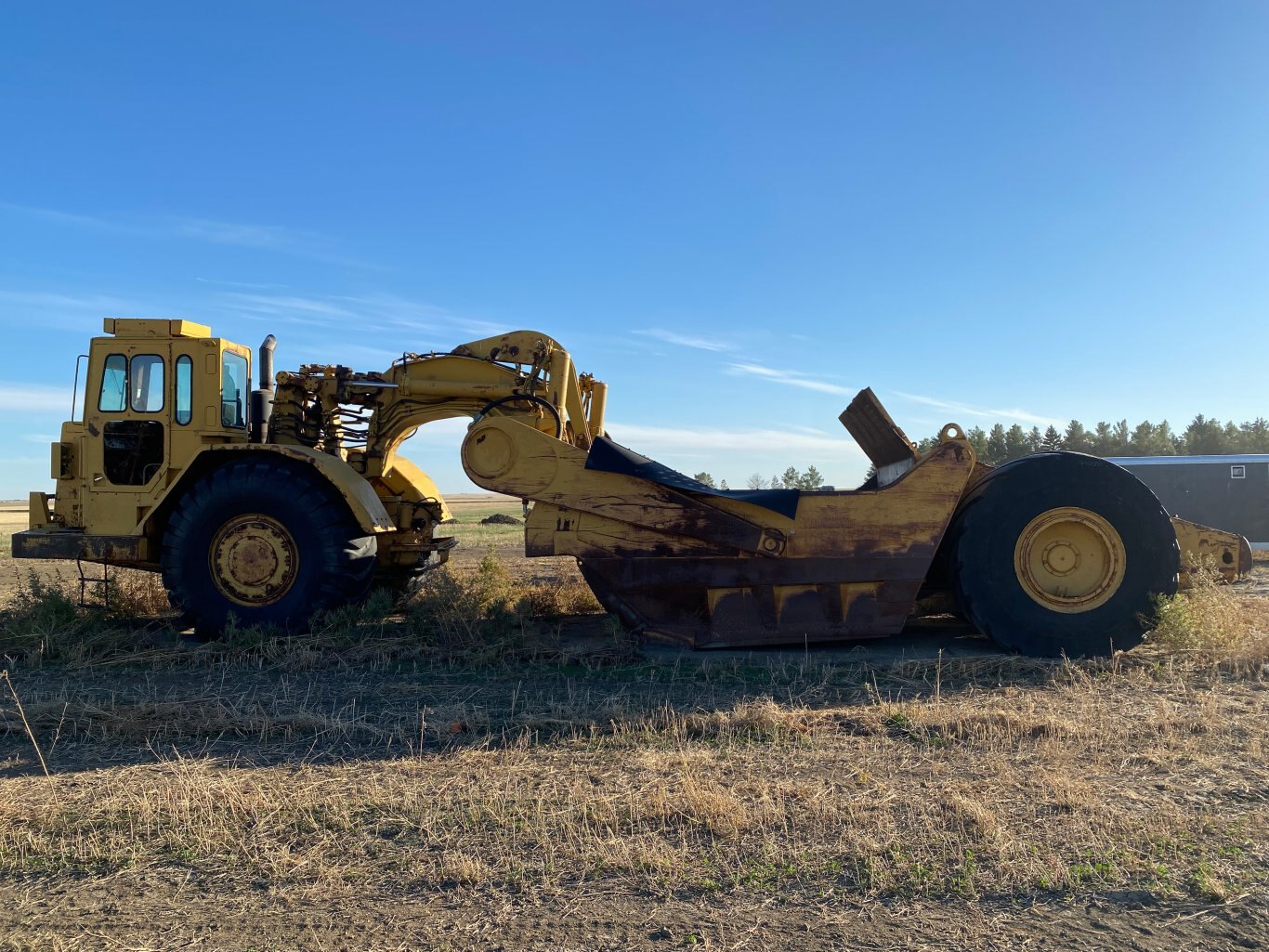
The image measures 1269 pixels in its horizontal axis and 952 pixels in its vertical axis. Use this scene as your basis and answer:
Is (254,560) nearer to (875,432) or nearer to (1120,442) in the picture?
(875,432)

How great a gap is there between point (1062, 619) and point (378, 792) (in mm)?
5774

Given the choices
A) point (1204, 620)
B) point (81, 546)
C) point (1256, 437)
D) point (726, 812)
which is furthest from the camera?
point (1256, 437)

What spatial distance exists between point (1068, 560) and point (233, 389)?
8031mm

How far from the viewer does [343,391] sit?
8.73 m

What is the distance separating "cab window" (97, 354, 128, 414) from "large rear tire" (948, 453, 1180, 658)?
7.86 metres

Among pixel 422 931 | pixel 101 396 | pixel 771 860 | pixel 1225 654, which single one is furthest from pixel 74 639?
pixel 1225 654

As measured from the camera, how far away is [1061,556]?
7.52 m

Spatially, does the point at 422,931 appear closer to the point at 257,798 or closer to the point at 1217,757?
the point at 257,798

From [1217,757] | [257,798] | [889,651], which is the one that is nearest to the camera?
[257,798]

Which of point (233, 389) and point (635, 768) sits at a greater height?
point (233, 389)

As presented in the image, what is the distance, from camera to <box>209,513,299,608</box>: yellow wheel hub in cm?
795

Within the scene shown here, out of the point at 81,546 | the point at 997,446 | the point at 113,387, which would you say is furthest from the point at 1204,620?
the point at 997,446

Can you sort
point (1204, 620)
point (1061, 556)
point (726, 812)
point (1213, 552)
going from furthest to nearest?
point (1213, 552), point (1061, 556), point (1204, 620), point (726, 812)

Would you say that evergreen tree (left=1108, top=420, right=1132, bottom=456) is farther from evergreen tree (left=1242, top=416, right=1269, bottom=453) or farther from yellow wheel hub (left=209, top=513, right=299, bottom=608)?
yellow wheel hub (left=209, top=513, right=299, bottom=608)
